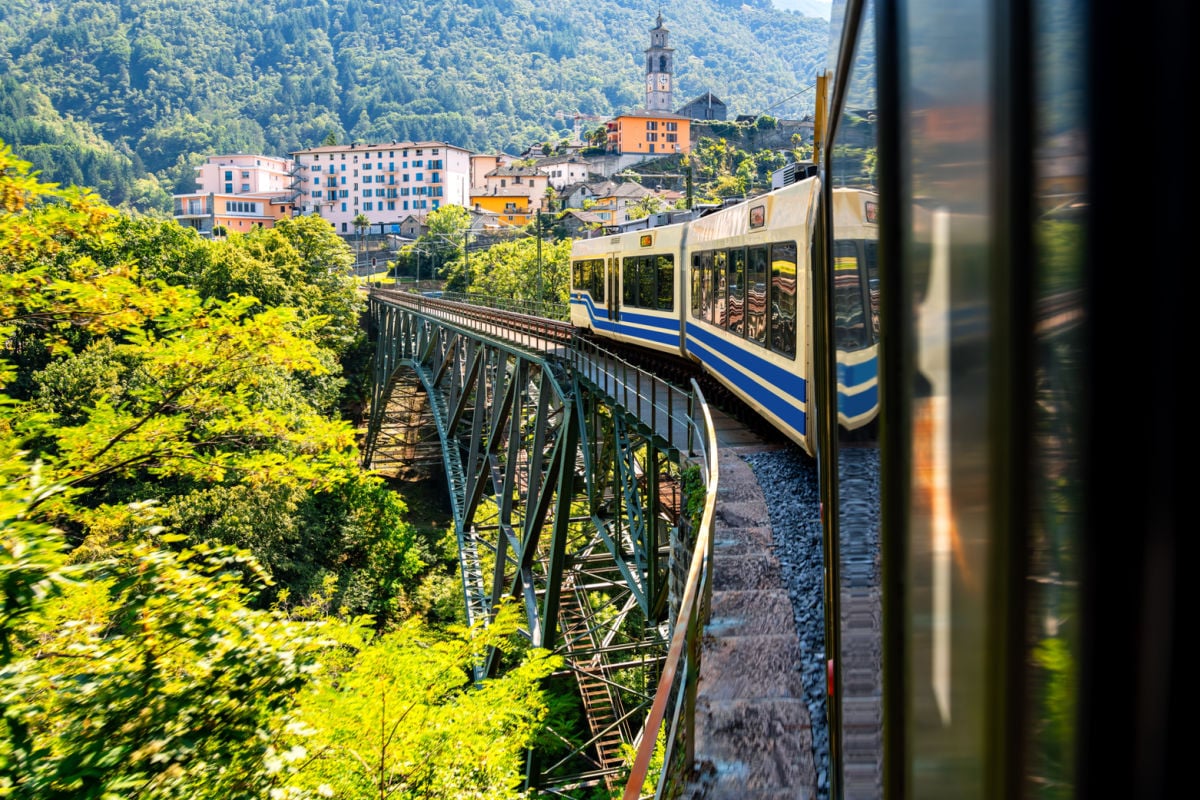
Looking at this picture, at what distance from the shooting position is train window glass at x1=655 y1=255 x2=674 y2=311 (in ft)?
52.0

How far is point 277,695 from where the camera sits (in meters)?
6.55

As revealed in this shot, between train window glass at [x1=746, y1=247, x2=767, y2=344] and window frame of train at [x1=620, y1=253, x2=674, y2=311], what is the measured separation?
5180mm

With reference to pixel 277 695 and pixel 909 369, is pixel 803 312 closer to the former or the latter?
pixel 277 695

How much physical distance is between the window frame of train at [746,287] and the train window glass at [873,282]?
23.5 ft

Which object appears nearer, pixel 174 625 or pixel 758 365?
pixel 174 625

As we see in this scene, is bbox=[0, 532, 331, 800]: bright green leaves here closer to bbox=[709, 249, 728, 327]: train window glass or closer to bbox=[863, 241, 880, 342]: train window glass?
bbox=[863, 241, 880, 342]: train window glass

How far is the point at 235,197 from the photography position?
12769 centimetres

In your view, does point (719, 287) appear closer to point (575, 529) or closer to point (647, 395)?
point (647, 395)

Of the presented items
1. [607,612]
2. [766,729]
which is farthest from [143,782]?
[607,612]

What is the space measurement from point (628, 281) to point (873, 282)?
17597mm

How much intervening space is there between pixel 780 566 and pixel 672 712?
13.2 ft

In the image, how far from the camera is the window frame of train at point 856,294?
159 centimetres

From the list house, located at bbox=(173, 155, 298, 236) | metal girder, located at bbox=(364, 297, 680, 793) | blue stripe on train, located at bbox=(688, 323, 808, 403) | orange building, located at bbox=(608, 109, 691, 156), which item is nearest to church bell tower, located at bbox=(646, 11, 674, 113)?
orange building, located at bbox=(608, 109, 691, 156)

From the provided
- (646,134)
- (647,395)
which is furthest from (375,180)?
(647,395)
